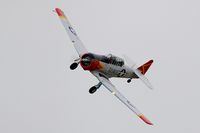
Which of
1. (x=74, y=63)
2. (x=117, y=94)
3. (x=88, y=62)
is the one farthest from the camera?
(x=74, y=63)

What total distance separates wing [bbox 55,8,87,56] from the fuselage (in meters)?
1.79

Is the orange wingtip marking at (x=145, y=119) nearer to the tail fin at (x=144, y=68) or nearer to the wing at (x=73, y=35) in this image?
the wing at (x=73, y=35)

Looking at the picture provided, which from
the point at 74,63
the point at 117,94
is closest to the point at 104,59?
the point at 74,63

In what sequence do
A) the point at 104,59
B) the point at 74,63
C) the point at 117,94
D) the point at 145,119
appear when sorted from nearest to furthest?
the point at 145,119, the point at 117,94, the point at 74,63, the point at 104,59

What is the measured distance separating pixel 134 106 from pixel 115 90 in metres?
2.98

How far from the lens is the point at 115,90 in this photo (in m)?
65.3

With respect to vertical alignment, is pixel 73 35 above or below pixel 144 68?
above

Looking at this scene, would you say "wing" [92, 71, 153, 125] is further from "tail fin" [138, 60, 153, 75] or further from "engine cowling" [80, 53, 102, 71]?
"tail fin" [138, 60, 153, 75]

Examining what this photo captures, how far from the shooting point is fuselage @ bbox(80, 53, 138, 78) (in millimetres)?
66375

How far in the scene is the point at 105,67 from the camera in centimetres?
6794

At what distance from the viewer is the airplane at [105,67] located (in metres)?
64.9

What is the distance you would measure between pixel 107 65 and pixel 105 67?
1.57 feet

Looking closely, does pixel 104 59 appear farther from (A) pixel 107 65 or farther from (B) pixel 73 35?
(B) pixel 73 35

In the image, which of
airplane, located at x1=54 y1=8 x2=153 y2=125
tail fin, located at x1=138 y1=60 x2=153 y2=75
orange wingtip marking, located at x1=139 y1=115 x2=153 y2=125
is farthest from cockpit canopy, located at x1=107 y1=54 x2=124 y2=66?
orange wingtip marking, located at x1=139 y1=115 x2=153 y2=125
